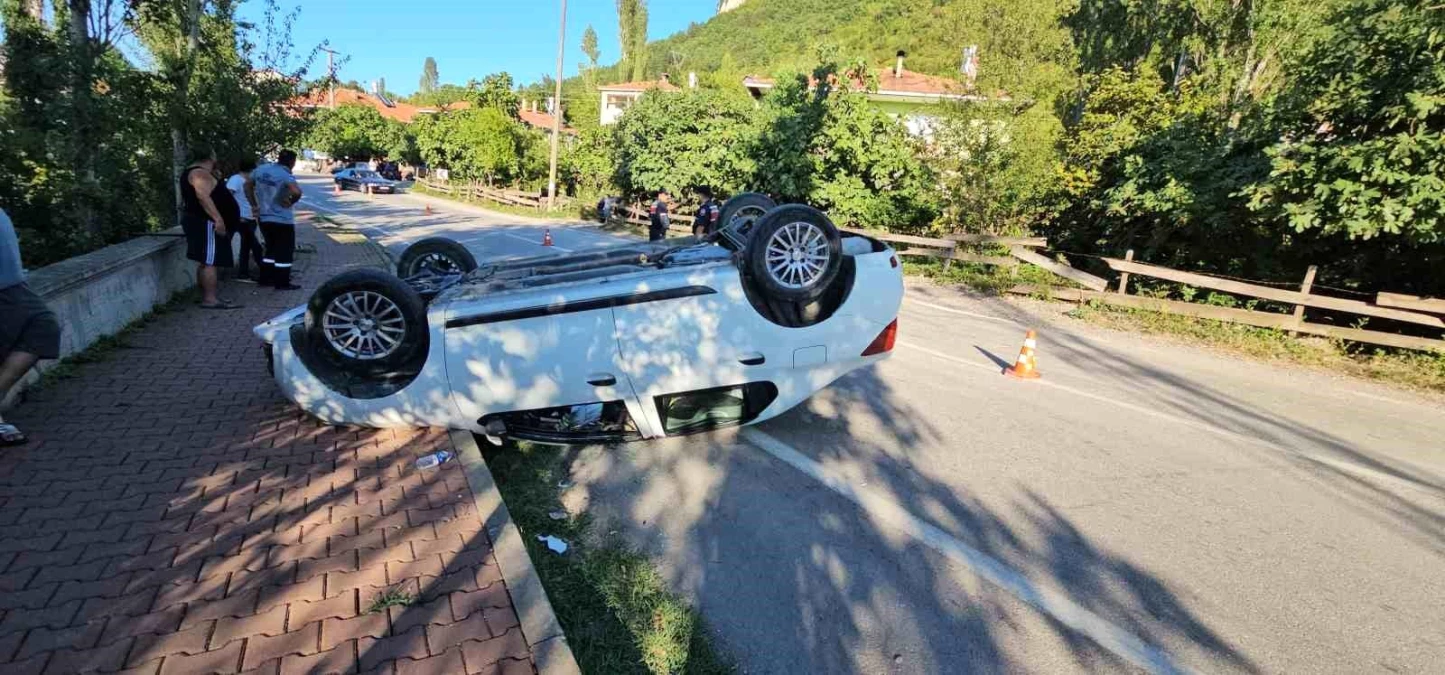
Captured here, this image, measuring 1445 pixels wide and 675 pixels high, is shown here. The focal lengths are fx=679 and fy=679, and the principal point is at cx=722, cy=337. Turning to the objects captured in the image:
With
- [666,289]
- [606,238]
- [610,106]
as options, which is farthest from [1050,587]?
[610,106]

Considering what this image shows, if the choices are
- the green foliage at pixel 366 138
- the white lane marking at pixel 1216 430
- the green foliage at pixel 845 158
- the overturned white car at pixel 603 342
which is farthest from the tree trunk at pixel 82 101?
the green foliage at pixel 366 138

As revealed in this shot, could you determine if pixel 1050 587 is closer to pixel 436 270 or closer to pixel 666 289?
pixel 666 289

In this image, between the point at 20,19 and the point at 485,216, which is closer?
the point at 20,19

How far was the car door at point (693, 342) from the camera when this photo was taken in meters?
4.01

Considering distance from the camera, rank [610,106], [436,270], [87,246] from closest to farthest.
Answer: [436,270], [87,246], [610,106]

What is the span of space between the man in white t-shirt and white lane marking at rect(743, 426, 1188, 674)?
7499mm

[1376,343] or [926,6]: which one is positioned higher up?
[926,6]

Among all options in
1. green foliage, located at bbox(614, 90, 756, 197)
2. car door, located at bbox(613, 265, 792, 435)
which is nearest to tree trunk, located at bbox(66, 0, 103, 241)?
car door, located at bbox(613, 265, 792, 435)

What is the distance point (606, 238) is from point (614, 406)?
1607cm

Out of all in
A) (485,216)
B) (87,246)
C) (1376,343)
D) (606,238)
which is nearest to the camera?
(87,246)

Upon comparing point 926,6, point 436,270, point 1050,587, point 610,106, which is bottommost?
point 1050,587

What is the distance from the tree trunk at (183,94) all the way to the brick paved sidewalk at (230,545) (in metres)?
6.35

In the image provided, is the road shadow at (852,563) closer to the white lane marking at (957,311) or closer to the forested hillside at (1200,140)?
the white lane marking at (957,311)

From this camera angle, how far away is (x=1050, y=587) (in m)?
3.22
